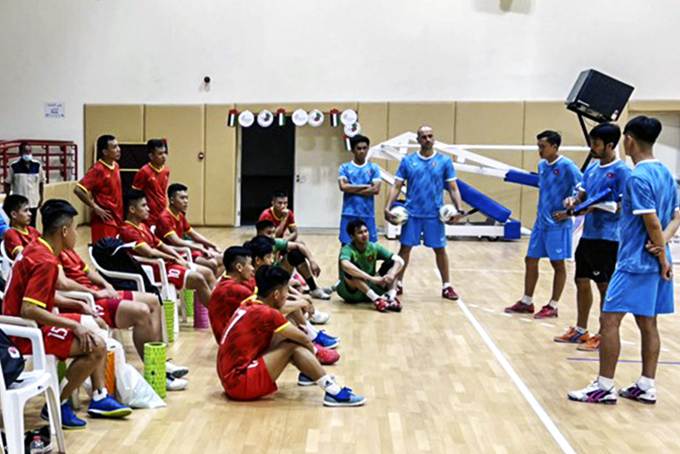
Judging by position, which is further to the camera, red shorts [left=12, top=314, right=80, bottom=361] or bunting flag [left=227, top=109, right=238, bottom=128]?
bunting flag [left=227, top=109, right=238, bottom=128]

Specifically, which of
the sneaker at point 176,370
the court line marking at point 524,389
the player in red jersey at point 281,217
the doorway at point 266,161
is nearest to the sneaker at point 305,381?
the sneaker at point 176,370

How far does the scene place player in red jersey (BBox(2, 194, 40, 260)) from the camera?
4.96m

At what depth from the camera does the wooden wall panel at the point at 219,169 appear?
13.9m

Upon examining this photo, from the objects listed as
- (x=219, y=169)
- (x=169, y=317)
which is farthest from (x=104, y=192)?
(x=219, y=169)

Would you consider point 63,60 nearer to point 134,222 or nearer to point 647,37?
point 134,222

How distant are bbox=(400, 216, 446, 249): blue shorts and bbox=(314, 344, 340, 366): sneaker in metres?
2.54

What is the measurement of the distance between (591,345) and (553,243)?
41.7 inches

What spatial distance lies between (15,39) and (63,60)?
3.51ft

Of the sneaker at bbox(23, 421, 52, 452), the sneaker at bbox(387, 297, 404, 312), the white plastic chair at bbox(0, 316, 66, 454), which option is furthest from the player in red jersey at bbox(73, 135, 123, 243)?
the sneaker at bbox(23, 421, 52, 452)

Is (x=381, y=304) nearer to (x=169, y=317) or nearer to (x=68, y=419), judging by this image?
(x=169, y=317)

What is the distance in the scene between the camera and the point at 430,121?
1366 cm

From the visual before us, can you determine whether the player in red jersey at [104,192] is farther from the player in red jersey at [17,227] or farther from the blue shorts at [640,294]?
the blue shorts at [640,294]

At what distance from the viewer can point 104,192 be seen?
251 inches

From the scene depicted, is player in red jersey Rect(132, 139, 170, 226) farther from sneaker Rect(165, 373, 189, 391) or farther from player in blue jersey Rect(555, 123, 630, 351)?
player in blue jersey Rect(555, 123, 630, 351)
